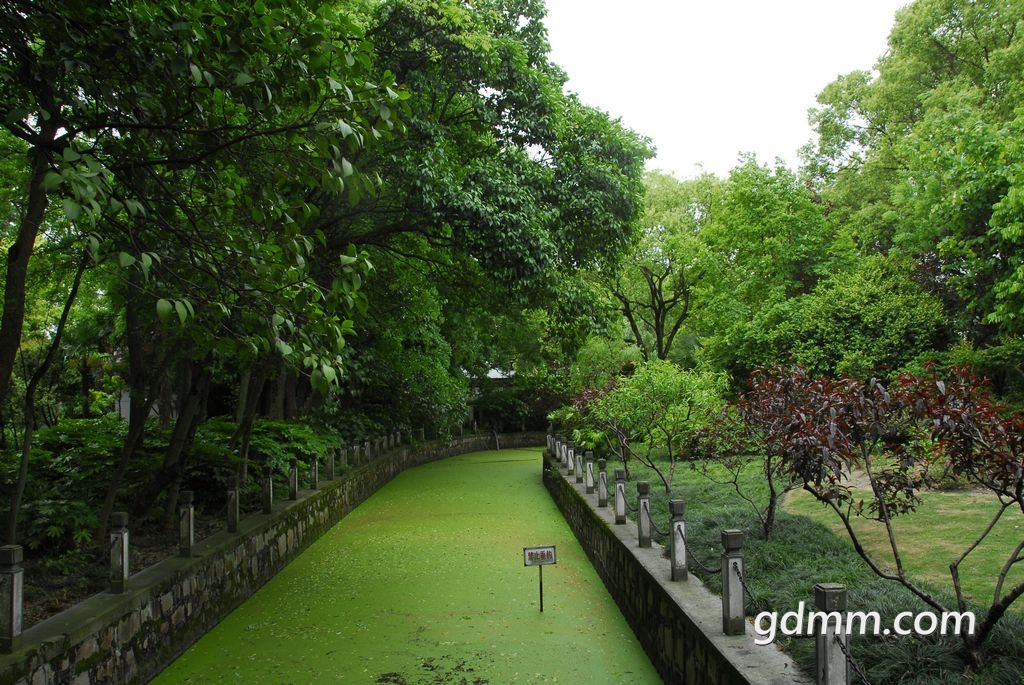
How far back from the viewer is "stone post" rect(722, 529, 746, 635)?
14.8ft

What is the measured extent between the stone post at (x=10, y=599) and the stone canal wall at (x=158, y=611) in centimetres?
7

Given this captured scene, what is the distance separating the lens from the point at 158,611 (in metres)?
6.04

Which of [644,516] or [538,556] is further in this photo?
[538,556]

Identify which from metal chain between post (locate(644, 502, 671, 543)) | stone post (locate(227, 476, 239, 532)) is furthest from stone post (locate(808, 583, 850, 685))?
stone post (locate(227, 476, 239, 532))

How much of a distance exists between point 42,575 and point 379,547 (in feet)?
18.2

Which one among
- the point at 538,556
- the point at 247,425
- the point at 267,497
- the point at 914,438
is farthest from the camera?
the point at 247,425

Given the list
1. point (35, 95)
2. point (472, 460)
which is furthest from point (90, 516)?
point (472, 460)

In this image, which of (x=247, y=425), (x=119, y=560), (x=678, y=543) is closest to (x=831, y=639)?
(x=678, y=543)

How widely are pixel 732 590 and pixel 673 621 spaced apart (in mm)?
1042

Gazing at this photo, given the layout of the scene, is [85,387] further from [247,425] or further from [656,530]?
[656,530]

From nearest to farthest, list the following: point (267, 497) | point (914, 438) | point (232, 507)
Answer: point (914, 438) < point (232, 507) < point (267, 497)

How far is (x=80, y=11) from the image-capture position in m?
3.96

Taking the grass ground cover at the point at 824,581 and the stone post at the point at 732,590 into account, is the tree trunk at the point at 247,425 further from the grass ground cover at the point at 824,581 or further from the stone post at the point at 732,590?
the stone post at the point at 732,590

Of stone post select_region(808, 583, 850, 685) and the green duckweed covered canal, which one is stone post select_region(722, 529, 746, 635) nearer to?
stone post select_region(808, 583, 850, 685)
